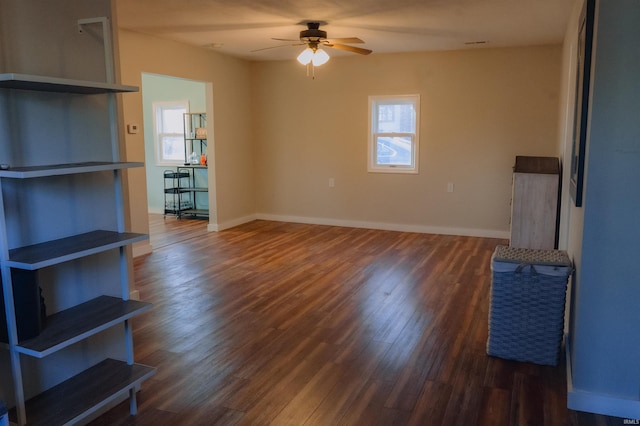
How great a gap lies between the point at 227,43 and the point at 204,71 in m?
0.62

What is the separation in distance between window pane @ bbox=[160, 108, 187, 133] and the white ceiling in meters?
2.45

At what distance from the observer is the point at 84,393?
223 centimetres

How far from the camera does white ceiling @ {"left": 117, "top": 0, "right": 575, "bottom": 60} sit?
432 cm

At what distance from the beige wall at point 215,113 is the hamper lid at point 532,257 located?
3.98 metres

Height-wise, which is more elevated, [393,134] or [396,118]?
[396,118]

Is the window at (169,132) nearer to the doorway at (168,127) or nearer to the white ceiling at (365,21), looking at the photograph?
the doorway at (168,127)

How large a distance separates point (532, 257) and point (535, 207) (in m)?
1.75

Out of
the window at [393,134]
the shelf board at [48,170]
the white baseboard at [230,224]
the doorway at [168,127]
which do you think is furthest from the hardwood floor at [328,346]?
the doorway at [168,127]

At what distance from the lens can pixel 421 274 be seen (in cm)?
489

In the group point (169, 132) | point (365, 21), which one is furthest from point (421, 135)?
point (169, 132)

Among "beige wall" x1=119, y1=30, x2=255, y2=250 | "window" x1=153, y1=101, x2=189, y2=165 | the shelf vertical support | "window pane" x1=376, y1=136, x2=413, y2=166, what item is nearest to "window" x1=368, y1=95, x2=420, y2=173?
"window pane" x1=376, y1=136, x2=413, y2=166

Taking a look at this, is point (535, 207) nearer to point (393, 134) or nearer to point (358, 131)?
point (393, 134)

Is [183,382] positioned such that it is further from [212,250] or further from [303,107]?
[303,107]

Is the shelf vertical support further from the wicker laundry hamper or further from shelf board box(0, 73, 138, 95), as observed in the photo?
the wicker laundry hamper
